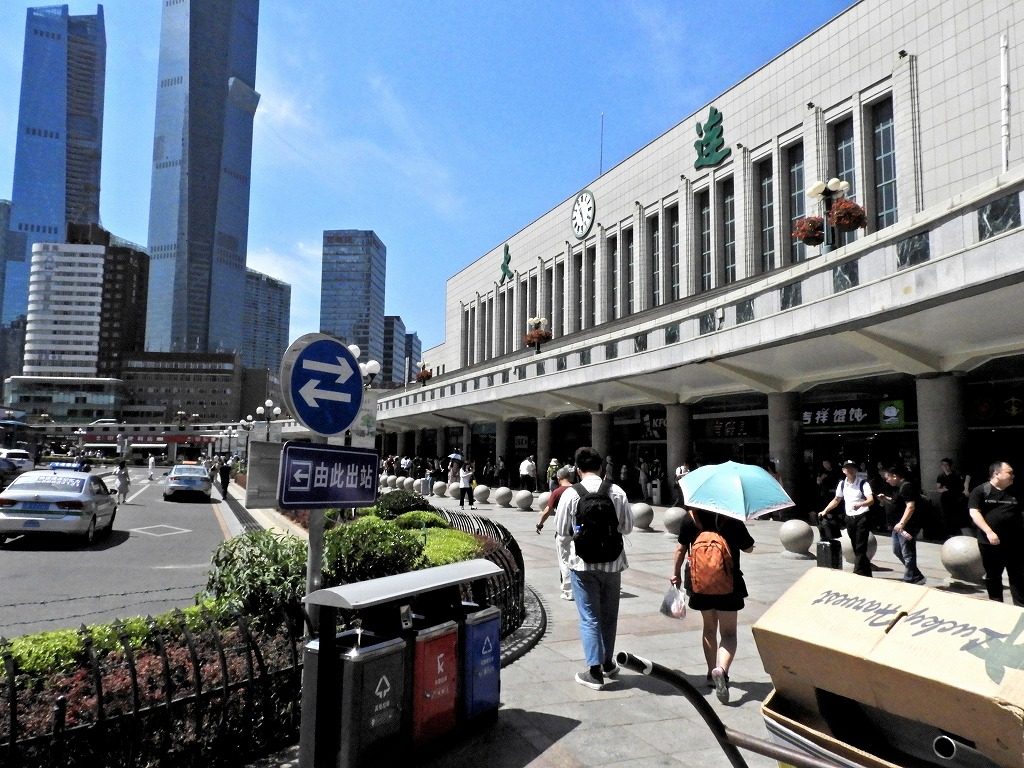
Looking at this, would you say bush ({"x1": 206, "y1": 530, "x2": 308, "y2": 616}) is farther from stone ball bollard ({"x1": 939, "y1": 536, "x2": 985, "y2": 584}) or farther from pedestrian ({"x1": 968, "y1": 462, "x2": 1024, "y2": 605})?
stone ball bollard ({"x1": 939, "y1": 536, "x2": 985, "y2": 584})

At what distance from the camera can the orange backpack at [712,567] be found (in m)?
5.17

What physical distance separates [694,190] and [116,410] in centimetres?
13920

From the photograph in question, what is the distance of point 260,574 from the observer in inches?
195

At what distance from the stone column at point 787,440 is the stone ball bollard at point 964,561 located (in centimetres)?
1052

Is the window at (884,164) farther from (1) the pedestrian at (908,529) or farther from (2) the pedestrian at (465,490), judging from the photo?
(1) the pedestrian at (908,529)

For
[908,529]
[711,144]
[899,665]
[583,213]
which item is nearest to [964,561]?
[908,529]

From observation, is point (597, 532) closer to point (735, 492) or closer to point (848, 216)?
point (735, 492)

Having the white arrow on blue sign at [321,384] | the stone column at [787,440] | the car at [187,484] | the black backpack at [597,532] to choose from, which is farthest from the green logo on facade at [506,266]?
the white arrow on blue sign at [321,384]

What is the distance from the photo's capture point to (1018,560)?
686 centimetres

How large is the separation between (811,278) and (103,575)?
1485 cm

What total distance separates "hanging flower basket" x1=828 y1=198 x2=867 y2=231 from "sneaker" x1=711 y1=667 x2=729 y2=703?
16.2m

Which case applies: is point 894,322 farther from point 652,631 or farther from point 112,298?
point 112,298

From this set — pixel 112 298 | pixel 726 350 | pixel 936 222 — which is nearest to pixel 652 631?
pixel 936 222

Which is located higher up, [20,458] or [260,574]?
[260,574]
